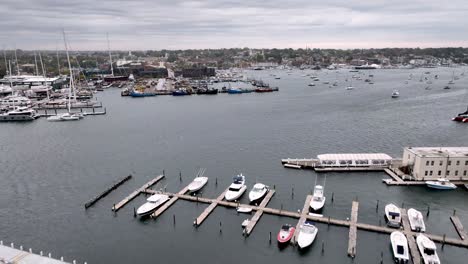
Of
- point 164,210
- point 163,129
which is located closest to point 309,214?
point 164,210

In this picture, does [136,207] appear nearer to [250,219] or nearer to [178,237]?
[178,237]

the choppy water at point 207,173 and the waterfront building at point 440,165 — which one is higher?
the waterfront building at point 440,165

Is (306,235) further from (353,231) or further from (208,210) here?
(208,210)

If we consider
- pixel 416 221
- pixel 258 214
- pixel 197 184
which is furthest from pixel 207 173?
pixel 416 221

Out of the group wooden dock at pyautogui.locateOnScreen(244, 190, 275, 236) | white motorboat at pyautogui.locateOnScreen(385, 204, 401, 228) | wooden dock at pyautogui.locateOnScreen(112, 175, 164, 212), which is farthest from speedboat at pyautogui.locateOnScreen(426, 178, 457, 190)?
wooden dock at pyautogui.locateOnScreen(112, 175, 164, 212)

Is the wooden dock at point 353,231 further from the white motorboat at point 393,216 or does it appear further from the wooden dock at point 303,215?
the wooden dock at point 303,215

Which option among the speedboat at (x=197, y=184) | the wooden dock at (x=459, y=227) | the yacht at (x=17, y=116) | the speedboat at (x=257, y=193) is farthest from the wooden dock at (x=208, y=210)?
the yacht at (x=17, y=116)
